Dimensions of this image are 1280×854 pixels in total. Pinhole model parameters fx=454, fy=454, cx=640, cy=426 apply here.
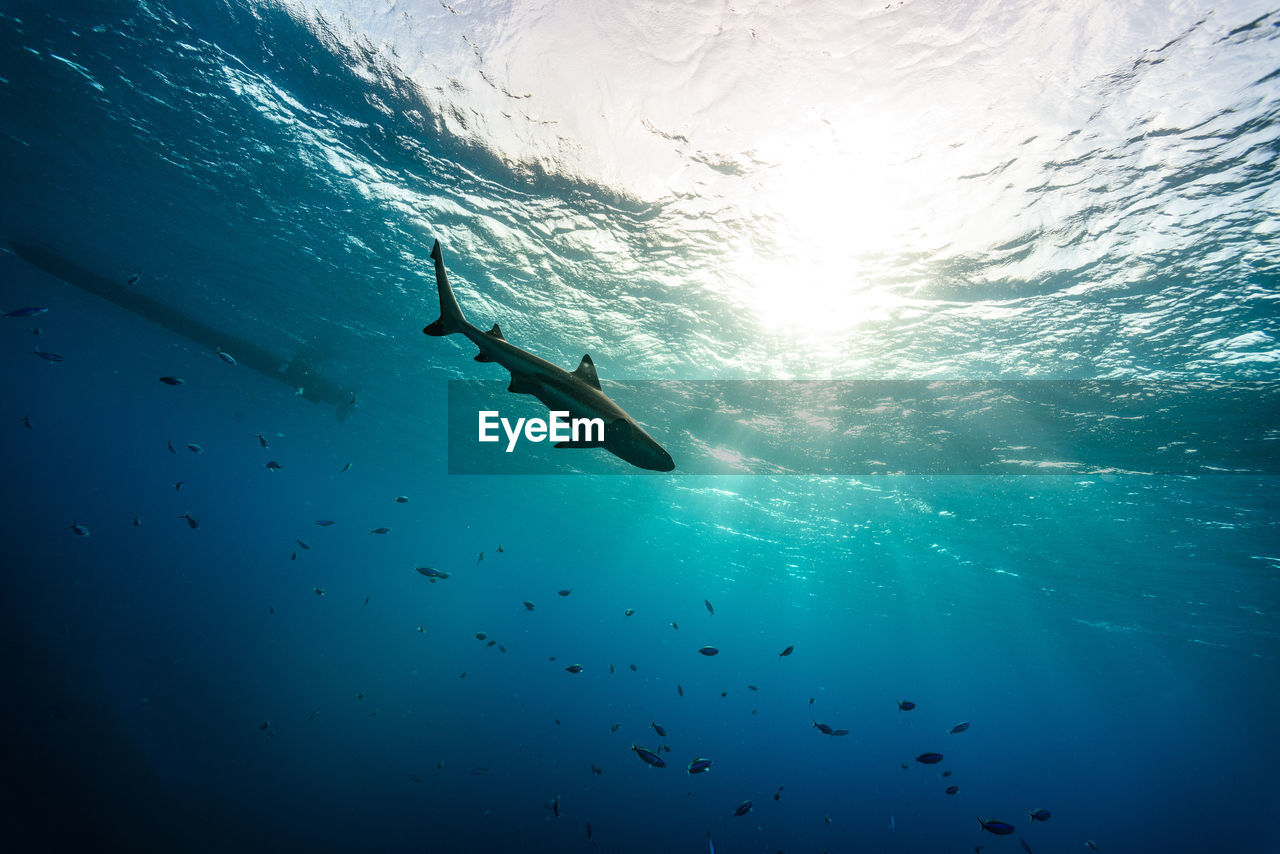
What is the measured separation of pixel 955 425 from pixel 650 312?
36.9 ft

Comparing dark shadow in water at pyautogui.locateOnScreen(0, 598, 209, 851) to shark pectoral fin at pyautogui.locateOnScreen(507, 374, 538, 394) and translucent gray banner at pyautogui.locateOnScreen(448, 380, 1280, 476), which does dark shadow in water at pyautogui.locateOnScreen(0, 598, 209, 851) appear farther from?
shark pectoral fin at pyautogui.locateOnScreen(507, 374, 538, 394)

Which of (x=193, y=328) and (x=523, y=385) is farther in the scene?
(x=193, y=328)

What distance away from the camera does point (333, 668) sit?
39406 millimetres

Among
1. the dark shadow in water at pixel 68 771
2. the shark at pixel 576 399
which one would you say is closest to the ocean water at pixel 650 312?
the dark shadow in water at pixel 68 771

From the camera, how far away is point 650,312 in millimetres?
13664

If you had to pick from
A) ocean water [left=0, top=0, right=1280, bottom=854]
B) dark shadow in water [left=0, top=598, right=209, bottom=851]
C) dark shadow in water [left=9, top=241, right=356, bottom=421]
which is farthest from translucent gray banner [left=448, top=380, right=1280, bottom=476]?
dark shadow in water [left=0, top=598, right=209, bottom=851]

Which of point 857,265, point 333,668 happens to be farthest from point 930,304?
point 333,668

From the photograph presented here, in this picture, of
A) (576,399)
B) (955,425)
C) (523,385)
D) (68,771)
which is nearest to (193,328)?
(68,771)

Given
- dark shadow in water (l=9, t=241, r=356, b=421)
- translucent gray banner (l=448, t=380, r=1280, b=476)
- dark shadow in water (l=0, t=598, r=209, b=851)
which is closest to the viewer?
translucent gray banner (l=448, t=380, r=1280, b=476)

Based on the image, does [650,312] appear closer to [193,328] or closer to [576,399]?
[576,399]

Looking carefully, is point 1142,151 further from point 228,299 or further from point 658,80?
point 228,299

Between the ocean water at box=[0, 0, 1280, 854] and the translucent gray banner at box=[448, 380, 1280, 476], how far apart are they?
0.17 metres

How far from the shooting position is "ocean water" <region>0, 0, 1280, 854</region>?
23.2 ft

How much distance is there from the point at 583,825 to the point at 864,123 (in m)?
35.7
